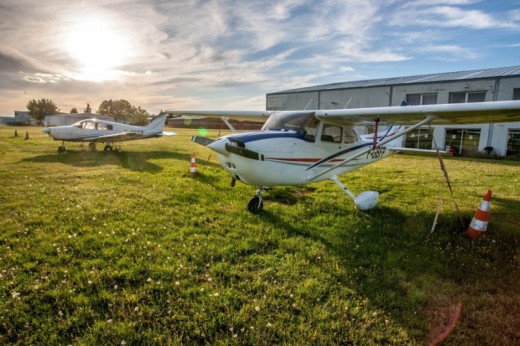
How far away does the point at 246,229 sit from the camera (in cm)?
515

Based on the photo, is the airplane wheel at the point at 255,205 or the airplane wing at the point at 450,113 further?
the airplane wheel at the point at 255,205

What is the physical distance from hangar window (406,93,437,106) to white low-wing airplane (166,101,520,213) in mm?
20762

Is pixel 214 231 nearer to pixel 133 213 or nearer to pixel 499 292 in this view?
pixel 133 213

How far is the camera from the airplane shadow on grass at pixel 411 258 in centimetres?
330

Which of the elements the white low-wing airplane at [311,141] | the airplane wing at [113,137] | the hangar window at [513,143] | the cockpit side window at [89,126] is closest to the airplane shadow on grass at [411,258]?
the white low-wing airplane at [311,141]

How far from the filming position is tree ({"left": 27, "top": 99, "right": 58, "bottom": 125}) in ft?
316

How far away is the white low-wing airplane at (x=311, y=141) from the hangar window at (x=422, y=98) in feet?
68.1

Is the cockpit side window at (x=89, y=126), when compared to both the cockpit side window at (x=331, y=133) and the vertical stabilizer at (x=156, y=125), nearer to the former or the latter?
the vertical stabilizer at (x=156, y=125)

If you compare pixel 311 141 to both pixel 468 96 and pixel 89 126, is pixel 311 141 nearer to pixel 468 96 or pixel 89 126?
pixel 89 126

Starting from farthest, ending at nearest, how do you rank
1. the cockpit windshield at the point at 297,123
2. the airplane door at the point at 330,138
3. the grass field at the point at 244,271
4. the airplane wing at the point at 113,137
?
1. the airplane wing at the point at 113,137
2. the airplane door at the point at 330,138
3. the cockpit windshield at the point at 297,123
4. the grass field at the point at 244,271

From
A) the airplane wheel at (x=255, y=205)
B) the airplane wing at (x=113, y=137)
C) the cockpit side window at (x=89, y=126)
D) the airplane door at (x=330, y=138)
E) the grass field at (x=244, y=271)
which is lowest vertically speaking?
the grass field at (x=244, y=271)

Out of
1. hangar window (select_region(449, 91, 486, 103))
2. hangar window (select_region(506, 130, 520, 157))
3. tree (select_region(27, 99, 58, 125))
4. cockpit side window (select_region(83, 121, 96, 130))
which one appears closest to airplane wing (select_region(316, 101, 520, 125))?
cockpit side window (select_region(83, 121, 96, 130))

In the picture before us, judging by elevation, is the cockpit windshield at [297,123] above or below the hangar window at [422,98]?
below

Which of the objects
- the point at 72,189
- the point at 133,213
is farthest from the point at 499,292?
the point at 72,189
